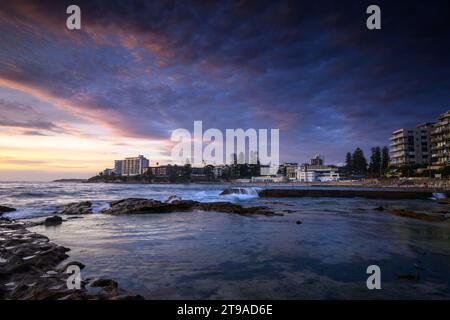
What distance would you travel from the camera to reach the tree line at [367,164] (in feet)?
406

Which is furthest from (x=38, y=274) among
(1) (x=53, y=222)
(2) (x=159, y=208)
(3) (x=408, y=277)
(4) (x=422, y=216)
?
(4) (x=422, y=216)

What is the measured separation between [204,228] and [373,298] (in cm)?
954

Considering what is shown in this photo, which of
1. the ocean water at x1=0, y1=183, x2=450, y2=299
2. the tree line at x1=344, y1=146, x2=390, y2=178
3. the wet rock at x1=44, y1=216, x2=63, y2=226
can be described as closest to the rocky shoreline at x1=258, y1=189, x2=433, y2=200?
the ocean water at x1=0, y1=183, x2=450, y2=299

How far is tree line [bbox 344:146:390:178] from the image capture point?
124 metres

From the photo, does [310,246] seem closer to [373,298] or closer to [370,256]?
[370,256]

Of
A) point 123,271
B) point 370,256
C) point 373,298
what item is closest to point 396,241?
point 370,256

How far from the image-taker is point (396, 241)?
10.4m

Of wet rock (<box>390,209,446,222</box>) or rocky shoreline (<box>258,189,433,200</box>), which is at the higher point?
wet rock (<box>390,209,446,222</box>)

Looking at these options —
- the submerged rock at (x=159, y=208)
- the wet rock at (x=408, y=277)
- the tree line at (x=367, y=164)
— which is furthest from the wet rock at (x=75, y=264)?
the tree line at (x=367, y=164)

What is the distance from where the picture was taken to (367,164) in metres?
143

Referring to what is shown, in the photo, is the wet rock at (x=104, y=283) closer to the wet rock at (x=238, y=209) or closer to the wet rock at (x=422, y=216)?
the wet rock at (x=238, y=209)

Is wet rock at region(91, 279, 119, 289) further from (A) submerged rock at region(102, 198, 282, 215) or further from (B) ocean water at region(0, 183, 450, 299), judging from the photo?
(A) submerged rock at region(102, 198, 282, 215)

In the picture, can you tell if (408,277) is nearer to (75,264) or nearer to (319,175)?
(75,264)
